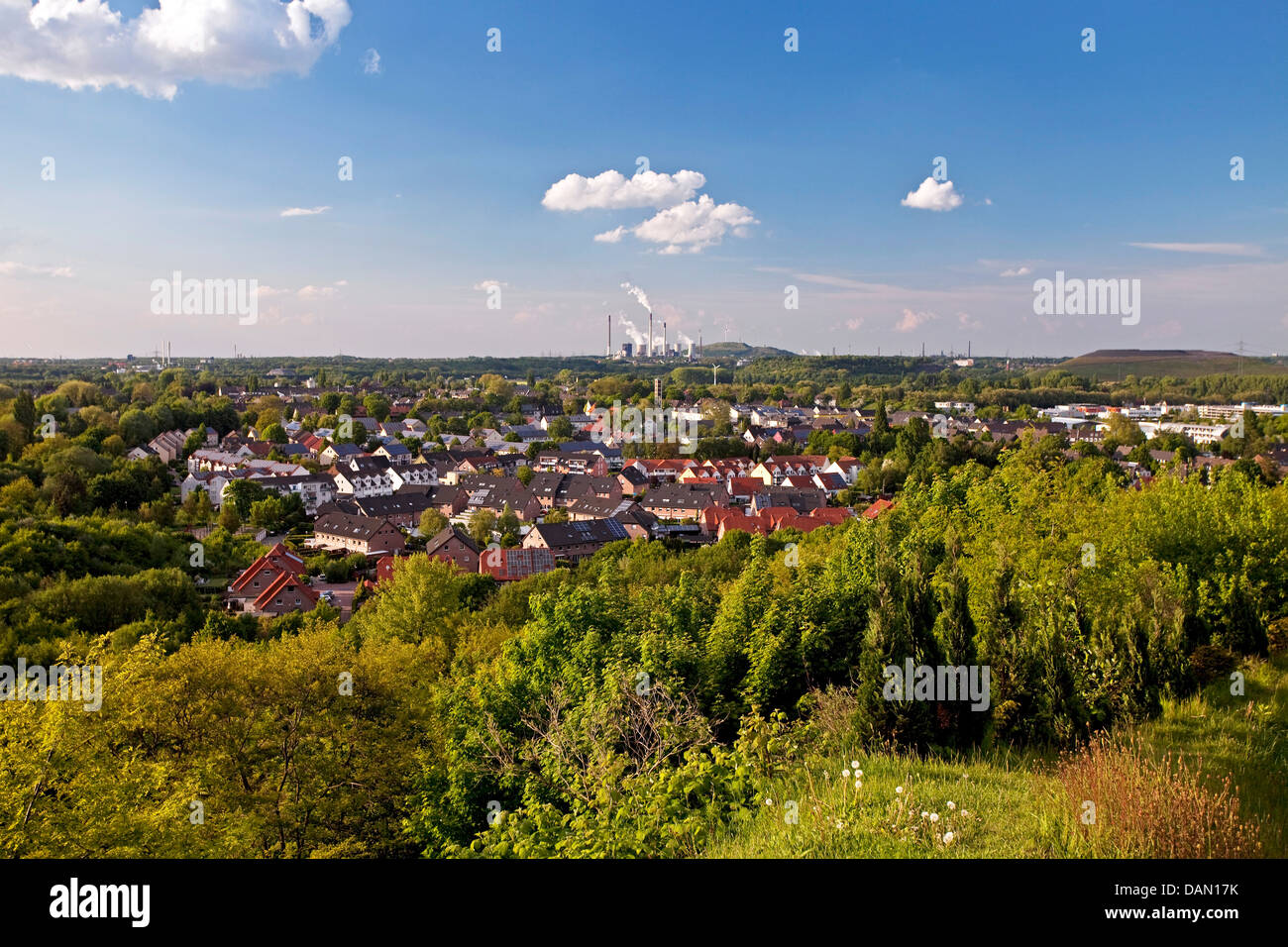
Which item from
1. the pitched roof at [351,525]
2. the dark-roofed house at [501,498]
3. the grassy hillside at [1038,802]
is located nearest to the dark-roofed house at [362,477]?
the dark-roofed house at [501,498]

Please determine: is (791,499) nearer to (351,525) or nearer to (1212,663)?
(351,525)

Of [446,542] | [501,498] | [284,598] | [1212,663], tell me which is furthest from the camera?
[501,498]

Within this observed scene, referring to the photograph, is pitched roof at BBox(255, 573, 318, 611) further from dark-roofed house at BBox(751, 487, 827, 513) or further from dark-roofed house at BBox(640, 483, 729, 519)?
dark-roofed house at BBox(751, 487, 827, 513)

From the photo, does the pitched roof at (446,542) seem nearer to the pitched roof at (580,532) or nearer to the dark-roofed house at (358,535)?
the pitched roof at (580,532)

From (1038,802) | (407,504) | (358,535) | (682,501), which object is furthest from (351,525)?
(1038,802)

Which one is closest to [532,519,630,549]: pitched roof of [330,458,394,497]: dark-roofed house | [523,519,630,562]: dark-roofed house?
[523,519,630,562]: dark-roofed house
